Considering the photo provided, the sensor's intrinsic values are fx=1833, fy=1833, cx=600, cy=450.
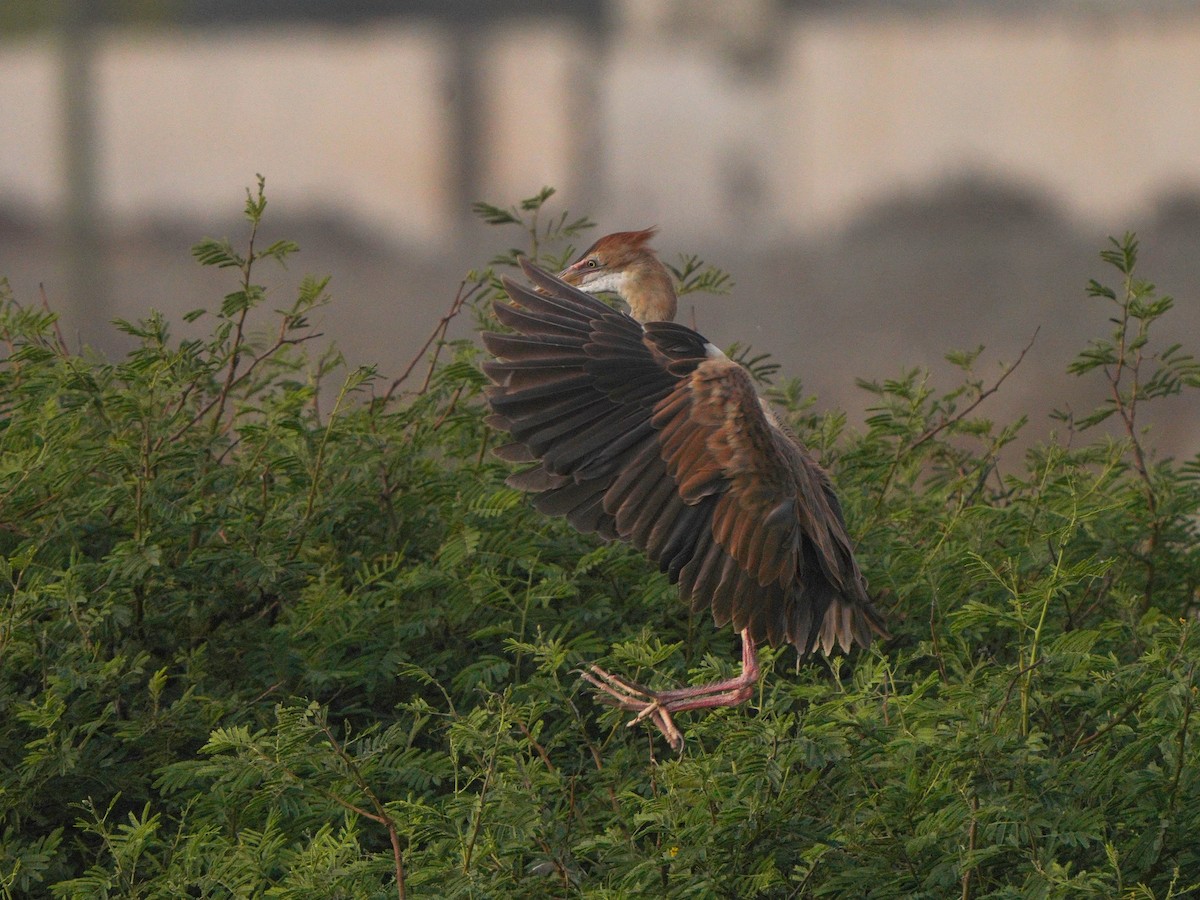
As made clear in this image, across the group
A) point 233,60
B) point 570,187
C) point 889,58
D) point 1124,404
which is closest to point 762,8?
point 889,58

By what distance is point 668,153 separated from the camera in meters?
18.3

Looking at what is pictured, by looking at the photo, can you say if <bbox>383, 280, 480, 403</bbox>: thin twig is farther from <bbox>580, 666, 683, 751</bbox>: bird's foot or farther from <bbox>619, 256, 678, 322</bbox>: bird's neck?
<bbox>580, 666, 683, 751</bbox>: bird's foot

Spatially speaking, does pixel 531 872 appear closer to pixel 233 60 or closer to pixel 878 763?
pixel 878 763

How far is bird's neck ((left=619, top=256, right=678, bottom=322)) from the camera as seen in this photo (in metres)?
5.14

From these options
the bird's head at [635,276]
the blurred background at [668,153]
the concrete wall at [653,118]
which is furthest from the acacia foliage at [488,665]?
the concrete wall at [653,118]

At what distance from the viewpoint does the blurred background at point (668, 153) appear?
16.9 meters

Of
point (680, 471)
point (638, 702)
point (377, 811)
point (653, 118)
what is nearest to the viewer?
point (377, 811)

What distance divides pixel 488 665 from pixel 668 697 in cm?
45

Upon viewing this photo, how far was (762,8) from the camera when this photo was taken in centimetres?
1831

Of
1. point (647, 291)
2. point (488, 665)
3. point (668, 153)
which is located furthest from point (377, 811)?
point (668, 153)

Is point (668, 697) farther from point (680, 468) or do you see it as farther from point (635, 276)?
point (635, 276)

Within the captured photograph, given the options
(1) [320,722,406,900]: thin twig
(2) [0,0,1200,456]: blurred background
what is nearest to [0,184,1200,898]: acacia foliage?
(1) [320,722,406,900]: thin twig

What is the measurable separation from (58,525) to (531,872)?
64.4 inches

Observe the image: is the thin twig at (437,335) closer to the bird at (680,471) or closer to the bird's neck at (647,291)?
the bird's neck at (647,291)
